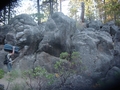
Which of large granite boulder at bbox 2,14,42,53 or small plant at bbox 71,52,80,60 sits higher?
large granite boulder at bbox 2,14,42,53

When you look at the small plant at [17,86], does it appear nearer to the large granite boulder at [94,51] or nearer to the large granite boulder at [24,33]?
the large granite boulder at [24,33]

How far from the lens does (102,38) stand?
424 centimetres

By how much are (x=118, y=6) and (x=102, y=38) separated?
105cm

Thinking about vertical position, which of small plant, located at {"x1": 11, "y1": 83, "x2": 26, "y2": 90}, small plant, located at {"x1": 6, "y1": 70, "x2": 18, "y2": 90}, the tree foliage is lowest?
small plant, located at {"x1": 11, "y1": 83, "x2": 26, "y2": 90}

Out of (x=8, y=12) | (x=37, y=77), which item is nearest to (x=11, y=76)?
(x=37, y=77)

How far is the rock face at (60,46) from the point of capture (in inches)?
125

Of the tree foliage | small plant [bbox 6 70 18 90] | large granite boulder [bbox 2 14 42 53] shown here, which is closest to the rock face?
large granite boulder [bbox 2 14 42 53]

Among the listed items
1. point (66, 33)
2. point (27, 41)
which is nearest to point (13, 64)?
point (27, 41)

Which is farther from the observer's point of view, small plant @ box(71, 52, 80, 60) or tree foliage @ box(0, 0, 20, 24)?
small plant @ box(71, 52, 80, 60)

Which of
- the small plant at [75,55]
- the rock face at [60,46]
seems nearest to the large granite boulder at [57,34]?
the rock face at [60,46]

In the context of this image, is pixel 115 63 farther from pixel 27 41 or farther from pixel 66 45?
pixel 27 41

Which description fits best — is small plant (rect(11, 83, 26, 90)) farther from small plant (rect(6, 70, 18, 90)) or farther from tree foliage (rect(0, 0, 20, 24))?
tree foliage (rect(0, 0, 20, 24))

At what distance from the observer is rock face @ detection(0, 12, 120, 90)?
316cm

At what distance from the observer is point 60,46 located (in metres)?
3.79
